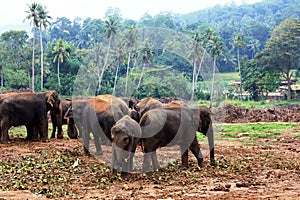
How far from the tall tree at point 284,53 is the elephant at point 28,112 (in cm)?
4968

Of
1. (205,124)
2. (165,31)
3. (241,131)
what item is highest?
(165,31)

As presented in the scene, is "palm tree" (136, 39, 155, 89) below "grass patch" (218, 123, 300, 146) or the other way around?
the other way around

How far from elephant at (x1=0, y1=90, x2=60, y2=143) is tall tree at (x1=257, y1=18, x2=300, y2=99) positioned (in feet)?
163

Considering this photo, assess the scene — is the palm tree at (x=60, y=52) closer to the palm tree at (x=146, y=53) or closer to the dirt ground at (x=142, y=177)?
the palm tree at (x=146, y=53)

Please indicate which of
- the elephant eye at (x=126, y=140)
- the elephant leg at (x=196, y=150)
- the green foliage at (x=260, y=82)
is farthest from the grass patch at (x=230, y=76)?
the elephant eye at (x=126, y=140)

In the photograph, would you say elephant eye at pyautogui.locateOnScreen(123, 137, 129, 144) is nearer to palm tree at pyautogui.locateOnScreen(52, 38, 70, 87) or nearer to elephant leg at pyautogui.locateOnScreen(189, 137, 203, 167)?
elephant leg at pyautogui.locateOnScreen(189, 137, 203, 167)

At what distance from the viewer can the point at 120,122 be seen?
11.6m

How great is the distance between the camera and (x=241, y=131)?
85.1ft

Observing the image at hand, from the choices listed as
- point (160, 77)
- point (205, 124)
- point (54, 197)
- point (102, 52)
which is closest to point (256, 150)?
point (205, 124)

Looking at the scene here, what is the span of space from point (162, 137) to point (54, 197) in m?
4.00

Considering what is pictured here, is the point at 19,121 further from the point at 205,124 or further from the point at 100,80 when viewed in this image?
the point at 100,80

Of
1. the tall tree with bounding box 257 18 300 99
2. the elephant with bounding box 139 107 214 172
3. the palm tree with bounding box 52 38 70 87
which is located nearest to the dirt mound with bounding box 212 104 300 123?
the elephant with bounding box 139 107 214 172

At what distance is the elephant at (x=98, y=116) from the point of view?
14923mm

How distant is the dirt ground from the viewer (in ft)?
31.4
